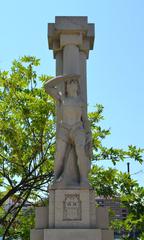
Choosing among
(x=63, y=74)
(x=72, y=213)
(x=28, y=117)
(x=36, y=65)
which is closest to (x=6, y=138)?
(x=28, y=117)

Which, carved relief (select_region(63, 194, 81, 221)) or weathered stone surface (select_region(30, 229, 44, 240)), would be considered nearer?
weathered stone surface (select_region(30, 229, 44, 240))

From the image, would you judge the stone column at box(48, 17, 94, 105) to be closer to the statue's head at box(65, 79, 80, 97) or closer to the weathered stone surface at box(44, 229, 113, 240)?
the statue's head at box(65, 79, 80, 97)

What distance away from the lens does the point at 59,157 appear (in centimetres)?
926

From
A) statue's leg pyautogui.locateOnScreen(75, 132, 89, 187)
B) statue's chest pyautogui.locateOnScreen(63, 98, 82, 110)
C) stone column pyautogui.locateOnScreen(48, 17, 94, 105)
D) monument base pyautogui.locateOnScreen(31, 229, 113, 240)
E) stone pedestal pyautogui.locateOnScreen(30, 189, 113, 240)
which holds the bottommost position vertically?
monument base pyautogui.locateOnScreen(31, 229, 113, 240)

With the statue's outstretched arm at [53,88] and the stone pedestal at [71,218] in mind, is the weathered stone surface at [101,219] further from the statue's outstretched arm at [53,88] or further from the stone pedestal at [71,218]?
the statue's outstretched arm at [53,88]

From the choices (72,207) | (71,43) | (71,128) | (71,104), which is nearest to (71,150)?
(71,128)

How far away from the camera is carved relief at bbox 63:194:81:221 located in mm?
8719

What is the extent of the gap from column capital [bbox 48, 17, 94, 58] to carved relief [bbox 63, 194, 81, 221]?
401 cm

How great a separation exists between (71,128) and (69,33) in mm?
2697

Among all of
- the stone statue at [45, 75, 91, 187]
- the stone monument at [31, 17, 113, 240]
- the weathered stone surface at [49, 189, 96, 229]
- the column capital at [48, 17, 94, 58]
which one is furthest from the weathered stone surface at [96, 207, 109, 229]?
the column capital at [48, 17, 94, 58]

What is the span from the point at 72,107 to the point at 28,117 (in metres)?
4.59

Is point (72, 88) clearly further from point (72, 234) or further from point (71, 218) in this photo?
point (72, 234)

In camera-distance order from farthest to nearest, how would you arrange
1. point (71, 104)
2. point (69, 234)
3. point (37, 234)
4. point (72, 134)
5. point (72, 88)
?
point (72, 88) < point (71, 104) < point (72, 134) < point (37, 234) < point (69, 234)

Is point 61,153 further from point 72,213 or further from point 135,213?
point 135,213
